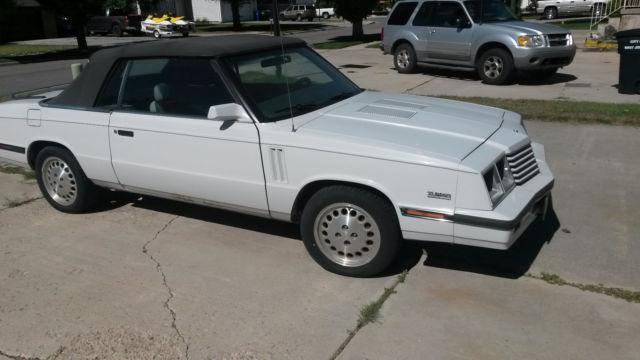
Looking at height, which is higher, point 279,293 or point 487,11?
point 487,11

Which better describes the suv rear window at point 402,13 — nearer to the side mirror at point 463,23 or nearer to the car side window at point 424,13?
the car side window at point 424,13

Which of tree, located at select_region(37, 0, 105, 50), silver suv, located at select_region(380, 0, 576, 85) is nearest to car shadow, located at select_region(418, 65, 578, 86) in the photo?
silver suv, located at select_region(380, 0, 576, 85)

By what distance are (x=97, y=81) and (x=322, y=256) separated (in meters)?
2.49

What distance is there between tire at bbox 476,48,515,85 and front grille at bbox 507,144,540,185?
8.00 metres

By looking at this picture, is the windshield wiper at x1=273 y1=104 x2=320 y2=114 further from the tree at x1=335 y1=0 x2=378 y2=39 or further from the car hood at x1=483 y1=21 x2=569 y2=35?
Answer: the tree at x1=335 y1=0 x2=378 y2=39

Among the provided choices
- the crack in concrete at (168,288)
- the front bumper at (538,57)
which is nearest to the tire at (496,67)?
the front bumper at (538,57)

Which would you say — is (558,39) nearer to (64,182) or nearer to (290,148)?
(290,148)

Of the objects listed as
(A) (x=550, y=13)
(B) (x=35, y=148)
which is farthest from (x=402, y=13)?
(A) (x=550, y=13)

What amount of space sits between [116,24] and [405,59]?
30.4 meters

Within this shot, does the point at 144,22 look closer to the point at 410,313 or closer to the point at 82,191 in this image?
the point at 82,191

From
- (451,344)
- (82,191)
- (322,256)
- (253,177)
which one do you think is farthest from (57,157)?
(451,344)

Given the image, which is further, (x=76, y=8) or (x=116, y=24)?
(x=116, y=24)

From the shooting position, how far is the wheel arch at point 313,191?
11.7ft

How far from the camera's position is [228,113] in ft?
12.4
